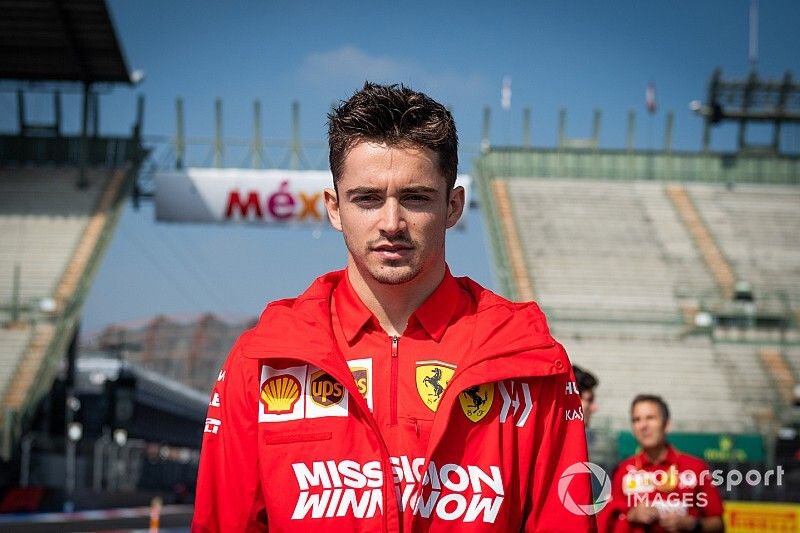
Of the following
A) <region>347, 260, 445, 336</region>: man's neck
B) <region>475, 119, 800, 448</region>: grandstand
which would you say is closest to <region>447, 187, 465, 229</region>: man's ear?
<region>347, 260, 445, 336</region>: man's neck

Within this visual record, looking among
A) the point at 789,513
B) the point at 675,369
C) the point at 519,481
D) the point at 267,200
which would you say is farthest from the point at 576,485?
the point at 267,200

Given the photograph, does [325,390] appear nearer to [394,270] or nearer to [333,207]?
[394,270]

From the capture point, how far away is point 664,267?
39.6 meters

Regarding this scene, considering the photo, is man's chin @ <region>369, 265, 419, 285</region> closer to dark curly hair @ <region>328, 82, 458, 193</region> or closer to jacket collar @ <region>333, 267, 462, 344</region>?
jacket collar @ <region>333, 267, 462, 344</region>

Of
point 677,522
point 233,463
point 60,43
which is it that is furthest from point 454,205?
point 60,43

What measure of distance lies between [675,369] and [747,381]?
6.09 ft

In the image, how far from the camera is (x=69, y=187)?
42.3 m

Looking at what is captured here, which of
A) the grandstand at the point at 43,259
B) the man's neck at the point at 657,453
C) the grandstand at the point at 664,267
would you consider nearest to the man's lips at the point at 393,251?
the man's neck at the point at 657,453

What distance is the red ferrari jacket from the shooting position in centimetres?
303

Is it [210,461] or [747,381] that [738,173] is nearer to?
[747,381]

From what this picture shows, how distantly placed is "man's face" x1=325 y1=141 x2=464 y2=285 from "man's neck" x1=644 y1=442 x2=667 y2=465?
4.50 metres

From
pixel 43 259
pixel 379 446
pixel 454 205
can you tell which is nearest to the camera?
pixel 379 446

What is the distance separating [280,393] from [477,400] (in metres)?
0.50

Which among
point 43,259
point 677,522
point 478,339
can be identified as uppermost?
point 43,259
